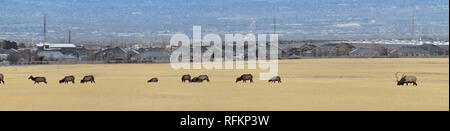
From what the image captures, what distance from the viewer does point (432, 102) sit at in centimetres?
1822

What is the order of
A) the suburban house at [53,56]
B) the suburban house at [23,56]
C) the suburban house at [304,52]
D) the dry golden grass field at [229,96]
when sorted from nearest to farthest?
the dry golden grass field at [229,96], the suburban house at [23,56], the suburban house at [53,56], the suburban house at [304,52]

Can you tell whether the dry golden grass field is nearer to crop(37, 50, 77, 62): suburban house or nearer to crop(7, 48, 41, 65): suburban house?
crop(7, 48, 41, 65): suburban house

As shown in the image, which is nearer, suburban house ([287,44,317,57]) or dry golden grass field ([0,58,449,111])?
dry golden grass field ([0,58,449,111])

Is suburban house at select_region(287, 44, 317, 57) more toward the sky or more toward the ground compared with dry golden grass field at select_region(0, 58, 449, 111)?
more toward the sky

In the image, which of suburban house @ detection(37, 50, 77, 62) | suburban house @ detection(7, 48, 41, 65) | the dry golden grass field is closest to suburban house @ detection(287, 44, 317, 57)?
suburban house @ detection(37, 50, 77, 62)

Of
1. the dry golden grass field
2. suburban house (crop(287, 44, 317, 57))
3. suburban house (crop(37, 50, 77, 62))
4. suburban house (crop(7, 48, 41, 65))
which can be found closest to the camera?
the dry golden grass field

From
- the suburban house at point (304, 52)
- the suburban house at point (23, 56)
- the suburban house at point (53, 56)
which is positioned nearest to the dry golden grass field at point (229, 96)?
the suburban house at point (23, 56)

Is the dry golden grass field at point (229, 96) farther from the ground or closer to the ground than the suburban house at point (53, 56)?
closer to the ground

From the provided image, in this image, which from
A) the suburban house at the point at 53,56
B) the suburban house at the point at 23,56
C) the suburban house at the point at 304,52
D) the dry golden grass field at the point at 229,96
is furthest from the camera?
the suburban house at the point at 304,52

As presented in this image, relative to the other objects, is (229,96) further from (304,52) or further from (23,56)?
(304,52)

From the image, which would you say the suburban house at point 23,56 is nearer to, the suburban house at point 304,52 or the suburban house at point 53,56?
the suburban house at point 53,56
